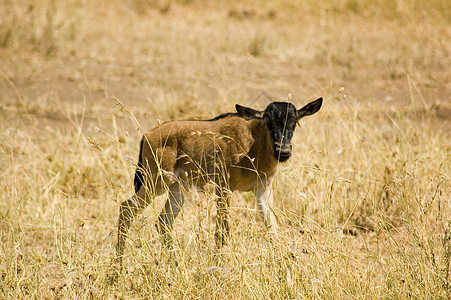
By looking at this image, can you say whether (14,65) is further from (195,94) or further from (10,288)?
(10,288)

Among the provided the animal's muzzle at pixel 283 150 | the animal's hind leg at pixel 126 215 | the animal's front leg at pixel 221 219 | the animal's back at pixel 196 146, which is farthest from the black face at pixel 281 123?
the animal's hind leg at pixel 126 215

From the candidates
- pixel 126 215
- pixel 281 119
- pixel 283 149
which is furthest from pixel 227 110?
pixel 283 149

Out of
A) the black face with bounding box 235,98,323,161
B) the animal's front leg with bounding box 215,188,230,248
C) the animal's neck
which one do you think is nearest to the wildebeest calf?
the animal's neck

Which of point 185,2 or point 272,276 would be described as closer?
point 272,276

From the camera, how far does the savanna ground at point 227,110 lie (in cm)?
477

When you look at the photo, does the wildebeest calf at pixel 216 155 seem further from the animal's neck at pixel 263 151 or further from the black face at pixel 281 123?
the black face at pixel 281 123

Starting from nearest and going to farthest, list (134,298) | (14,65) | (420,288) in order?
(420,288)
(134,298)
(14,65)

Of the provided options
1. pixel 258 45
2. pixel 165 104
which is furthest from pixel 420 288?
pixel 258 45

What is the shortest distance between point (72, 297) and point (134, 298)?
0.49m

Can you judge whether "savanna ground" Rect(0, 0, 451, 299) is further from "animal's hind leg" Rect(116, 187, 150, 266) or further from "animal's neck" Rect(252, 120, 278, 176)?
"animal's neck" Rect(252, 120, 278, 176)

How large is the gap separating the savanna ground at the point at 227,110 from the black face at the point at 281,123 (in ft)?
0.80

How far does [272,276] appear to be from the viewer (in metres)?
4.68

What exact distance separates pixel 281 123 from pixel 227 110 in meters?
3.36

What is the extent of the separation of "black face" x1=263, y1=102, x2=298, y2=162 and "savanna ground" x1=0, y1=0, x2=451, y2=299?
244mm
